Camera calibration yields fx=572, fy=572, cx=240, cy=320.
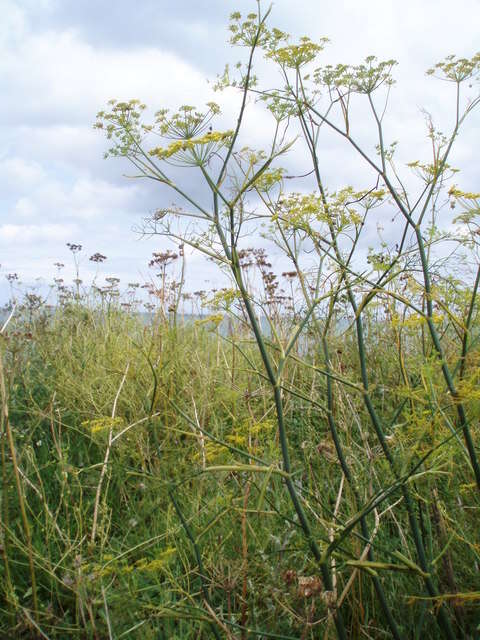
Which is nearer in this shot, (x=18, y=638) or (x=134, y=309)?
(x=18, y=638)

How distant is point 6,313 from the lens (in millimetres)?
7340

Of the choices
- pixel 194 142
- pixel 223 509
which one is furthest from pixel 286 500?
pixel 194 142

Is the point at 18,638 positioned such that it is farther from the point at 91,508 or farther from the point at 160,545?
the point at 91,508

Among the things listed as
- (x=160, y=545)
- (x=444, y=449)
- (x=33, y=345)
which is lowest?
(x=160, y=545)

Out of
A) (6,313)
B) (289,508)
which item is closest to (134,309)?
(6,313)

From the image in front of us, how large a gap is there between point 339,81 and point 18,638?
2.49m

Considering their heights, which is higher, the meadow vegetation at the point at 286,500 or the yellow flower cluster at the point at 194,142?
the yellow flower cluster at the point at 194,142

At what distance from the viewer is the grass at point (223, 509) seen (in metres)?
1.83

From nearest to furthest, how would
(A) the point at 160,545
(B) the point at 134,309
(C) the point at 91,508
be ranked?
(A) the point at 160,545 → (C) the point at 91,508 → (B) the point at 134,309

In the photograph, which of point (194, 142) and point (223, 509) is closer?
point (194, 142)

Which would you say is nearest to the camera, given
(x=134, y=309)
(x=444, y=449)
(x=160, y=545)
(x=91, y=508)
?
(x=444, y=449)

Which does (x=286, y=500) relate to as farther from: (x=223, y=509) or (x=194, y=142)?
(x=194, y=142)

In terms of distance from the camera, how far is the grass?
1828 millimetres

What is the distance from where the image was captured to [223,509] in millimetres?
2523
